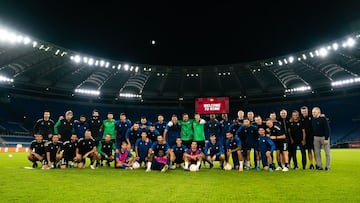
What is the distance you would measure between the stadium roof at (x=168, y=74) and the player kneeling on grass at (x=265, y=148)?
2135 centimetres

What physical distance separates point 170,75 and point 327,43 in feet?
62.4

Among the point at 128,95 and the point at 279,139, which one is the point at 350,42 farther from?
the point at 128,95

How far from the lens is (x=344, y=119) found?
131ft

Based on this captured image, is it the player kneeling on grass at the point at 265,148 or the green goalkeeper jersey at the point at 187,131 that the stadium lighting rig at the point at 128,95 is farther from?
the player kneeling on grass at the point at 265,148

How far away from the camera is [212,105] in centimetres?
3675

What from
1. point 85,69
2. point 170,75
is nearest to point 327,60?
point 170,75

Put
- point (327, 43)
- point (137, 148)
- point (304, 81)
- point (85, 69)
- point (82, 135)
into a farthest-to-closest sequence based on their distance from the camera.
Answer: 1. point (304, 81)
2. point (85, 69)
3. point (327, 43)
4. point (82, 135)
5. point (137, 148)

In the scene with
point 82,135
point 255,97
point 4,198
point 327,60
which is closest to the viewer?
point 4,198

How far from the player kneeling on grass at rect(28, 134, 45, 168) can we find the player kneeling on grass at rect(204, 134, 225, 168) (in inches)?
260

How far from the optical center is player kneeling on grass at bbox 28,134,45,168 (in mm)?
11391

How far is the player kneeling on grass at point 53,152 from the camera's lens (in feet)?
36.7

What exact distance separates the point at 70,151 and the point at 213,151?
5.83 metres

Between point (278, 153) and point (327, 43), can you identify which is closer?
point (278, 153)

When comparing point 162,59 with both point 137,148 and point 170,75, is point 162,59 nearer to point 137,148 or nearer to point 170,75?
point 170,75
